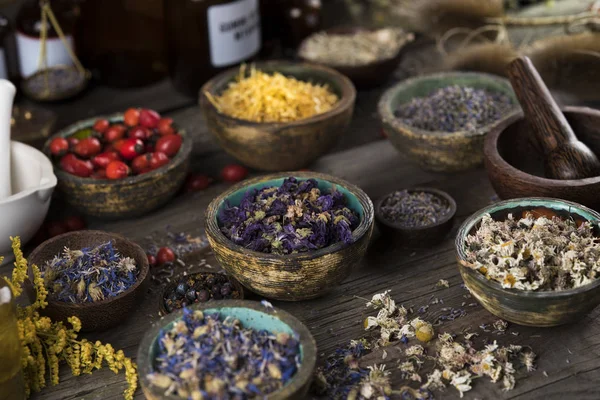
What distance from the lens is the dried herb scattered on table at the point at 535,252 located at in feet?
6.91

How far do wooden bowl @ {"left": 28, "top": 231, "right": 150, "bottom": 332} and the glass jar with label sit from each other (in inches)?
49.1

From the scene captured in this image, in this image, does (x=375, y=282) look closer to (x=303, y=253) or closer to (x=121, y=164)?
(x=303, y=253)

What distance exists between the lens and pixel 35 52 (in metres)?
3.56

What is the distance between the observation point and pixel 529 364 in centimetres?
213

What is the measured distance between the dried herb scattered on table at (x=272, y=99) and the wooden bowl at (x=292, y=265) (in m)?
0.66

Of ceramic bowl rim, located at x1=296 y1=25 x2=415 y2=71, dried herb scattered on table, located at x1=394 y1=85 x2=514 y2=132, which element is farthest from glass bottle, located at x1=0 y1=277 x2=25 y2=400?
ceramic bowl rim, located at x1=296 y1=25 x2=415 y2=71

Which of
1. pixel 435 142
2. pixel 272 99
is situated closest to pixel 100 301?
pixel 272 99

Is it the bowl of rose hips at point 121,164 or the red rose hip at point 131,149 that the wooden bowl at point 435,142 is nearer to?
the bowl of rose hips at point 121,164

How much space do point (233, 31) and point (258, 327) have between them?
1761 millimetres

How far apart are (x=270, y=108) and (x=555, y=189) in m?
1.09

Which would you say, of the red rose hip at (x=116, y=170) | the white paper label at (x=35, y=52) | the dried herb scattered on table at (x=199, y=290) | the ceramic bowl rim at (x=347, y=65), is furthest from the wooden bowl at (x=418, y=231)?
the white paper label at (x=35, y=52)

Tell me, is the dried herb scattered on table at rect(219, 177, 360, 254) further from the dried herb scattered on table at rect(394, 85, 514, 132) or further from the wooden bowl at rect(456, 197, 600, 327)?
the dried herb scattered on table at rect(394, 85, 514, 132)

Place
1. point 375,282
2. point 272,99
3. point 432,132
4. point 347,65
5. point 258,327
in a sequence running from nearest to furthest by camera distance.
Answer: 1. point 258,327
2. point 375,282
3. point 432,132
4. point 272,99
5. point 347,65

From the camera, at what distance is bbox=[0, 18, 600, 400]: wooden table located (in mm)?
2137
